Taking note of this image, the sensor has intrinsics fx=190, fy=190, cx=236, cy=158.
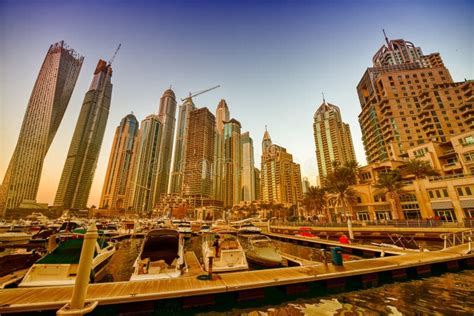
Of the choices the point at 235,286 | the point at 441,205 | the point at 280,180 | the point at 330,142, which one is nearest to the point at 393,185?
the point at 441,205

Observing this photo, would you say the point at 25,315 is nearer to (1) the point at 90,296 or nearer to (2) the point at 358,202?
(1) the point at 90,296

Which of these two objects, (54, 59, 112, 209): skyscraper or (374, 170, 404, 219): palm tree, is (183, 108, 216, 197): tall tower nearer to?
(54, 59, 112, 209): skyscraper

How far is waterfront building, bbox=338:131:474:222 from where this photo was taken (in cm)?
3478

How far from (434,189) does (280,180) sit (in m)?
113

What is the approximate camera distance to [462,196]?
34531 millimetres

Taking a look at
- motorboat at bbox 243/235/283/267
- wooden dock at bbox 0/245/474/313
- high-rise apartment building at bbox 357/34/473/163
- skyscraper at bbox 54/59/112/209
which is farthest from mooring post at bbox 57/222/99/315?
skyscraper at bbox 54/59/112/209

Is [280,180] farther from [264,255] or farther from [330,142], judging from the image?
[264,255]

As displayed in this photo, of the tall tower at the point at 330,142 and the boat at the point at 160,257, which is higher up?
the tall tower at the point at 330,142

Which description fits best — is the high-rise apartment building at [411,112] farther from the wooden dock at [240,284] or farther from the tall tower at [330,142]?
the wooden dock at [240,284]

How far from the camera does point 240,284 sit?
346 inches

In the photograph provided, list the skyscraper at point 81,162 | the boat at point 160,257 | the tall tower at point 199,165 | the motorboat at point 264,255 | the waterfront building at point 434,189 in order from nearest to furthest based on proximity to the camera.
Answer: the boat at point 160,257, the motorboat at point 264,255, the waterfront building at point 434,189, the tall tower at point 199,165, the skyscraper at point 81,162

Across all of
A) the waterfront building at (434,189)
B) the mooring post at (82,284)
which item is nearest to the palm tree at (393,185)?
the waterfront building at (434,189)

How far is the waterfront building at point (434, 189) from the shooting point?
1369 inches

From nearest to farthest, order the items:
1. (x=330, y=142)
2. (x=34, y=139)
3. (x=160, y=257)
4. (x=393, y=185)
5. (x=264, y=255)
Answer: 1. (x=160, y=257)
2. (x=264, y=255)
3. (x=393, y=185)
4. (x=34, y=139)
5. (x=330, y=142)
